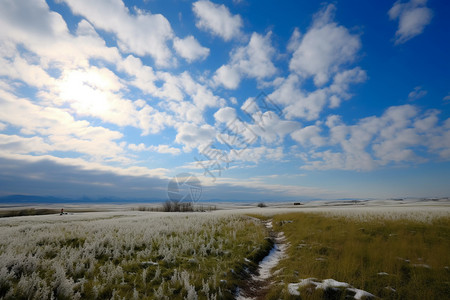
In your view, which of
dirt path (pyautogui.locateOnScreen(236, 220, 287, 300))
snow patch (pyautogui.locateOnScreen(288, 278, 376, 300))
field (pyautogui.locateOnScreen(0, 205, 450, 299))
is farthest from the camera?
dirt path (pyautogui.locateOnScreen(236, 220, 287, 300))

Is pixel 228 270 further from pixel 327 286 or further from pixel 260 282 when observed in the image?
pixel 327 286

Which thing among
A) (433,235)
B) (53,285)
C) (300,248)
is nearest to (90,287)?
(53,285)

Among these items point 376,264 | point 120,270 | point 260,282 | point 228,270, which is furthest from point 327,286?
point 120,270

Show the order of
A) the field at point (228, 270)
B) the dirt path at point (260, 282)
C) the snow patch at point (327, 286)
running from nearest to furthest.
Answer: the snow patch at point (327, 286) → the field at point (228, 270) → the dirt path at point (260, 282)

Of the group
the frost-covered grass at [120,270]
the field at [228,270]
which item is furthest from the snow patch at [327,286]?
the frost-covered grass at [120,270]

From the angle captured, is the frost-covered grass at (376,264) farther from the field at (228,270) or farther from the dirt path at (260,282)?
the dirt path at (260,282)

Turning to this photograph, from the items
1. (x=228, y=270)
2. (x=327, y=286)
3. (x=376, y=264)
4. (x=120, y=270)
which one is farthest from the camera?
(x=228, y=270)

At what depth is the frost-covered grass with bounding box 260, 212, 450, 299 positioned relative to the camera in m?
6.79

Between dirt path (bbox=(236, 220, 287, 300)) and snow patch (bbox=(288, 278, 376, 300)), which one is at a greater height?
snow patch (bbox=(288, 278, 376, 300))

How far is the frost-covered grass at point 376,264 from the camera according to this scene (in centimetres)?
679

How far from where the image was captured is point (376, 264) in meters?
8.87

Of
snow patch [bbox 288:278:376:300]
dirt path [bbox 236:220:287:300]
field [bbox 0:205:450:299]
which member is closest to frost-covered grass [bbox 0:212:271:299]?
field [bbox 0:205:450:299]

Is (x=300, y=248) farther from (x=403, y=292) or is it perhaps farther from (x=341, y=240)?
(x=403, y=292)

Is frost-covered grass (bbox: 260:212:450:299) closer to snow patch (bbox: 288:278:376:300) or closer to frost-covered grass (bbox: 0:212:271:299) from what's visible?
snow patch (bbox: 288:278:376:300)
